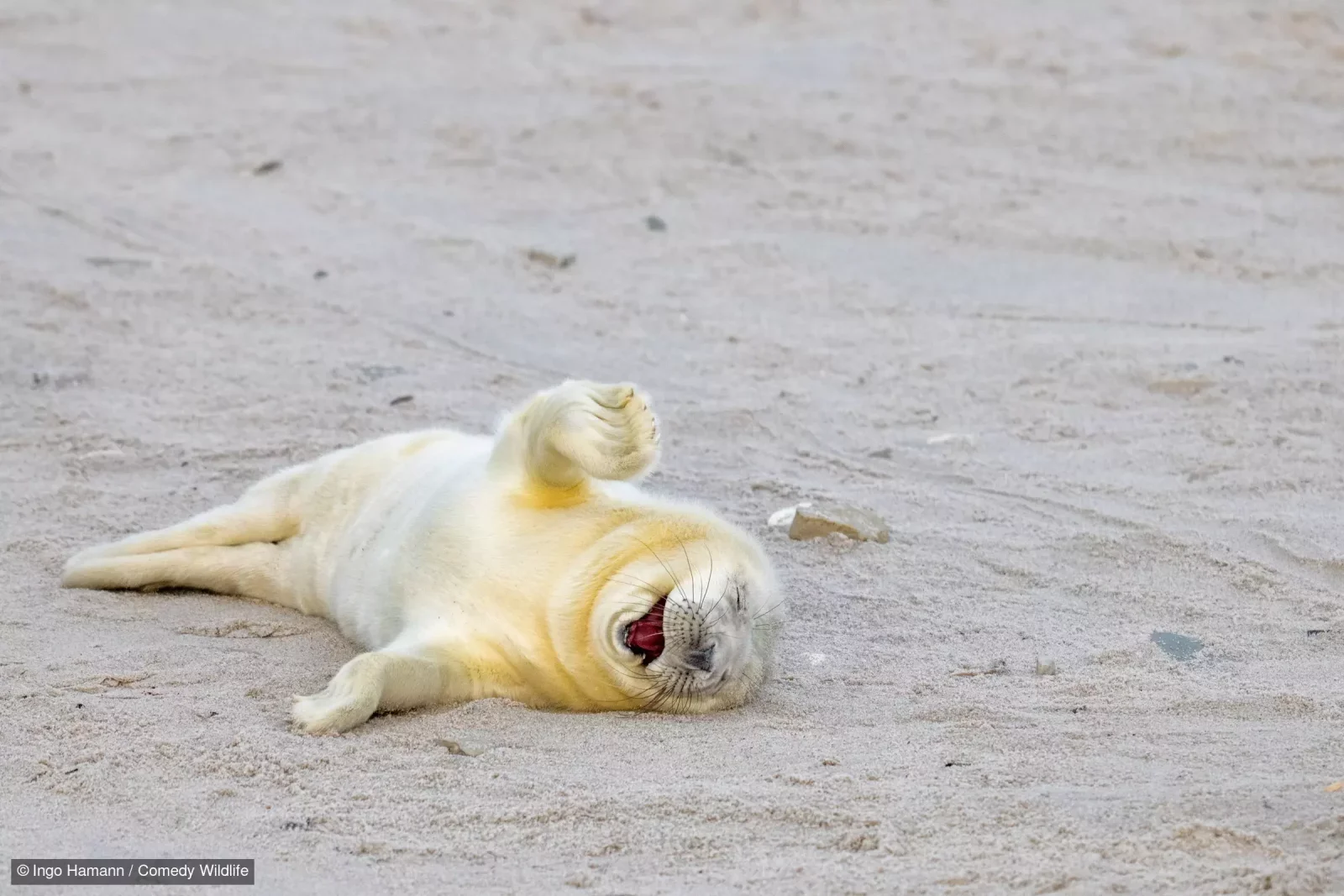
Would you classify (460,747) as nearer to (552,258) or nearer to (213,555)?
(213,555)

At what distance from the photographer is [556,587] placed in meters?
3.78

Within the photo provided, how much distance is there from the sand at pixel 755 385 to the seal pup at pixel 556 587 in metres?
0.09

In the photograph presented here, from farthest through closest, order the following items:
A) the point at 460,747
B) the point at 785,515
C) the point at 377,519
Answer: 1. the point at 785,515
2. the point at 377,519
3. the point at 460,747

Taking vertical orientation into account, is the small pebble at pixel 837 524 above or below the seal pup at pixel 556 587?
below

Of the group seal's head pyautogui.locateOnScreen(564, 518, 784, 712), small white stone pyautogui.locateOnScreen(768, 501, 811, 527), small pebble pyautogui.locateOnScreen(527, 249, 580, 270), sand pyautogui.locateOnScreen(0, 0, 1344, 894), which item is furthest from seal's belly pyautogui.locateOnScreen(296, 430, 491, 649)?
small pebble pyautogui.locateOnScreen(527, 249, 580, 270)

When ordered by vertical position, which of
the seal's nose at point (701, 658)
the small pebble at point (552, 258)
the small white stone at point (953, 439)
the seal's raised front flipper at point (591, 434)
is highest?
the seal's raised front flipper at point (591, 434)

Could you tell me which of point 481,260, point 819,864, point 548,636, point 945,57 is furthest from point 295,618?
point 945,57

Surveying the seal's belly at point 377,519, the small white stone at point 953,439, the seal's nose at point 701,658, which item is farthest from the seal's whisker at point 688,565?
the small white stone at point 953,439

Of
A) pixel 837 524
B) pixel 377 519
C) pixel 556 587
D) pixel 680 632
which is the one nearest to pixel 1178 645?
pixel 837 524

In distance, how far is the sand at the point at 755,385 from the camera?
10.1 ft

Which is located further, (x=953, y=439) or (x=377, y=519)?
(x=953, y=439)

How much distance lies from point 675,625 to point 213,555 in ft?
4.84

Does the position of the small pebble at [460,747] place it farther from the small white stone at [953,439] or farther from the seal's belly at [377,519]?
the small white stone at [953,439]

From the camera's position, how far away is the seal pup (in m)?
3.68
